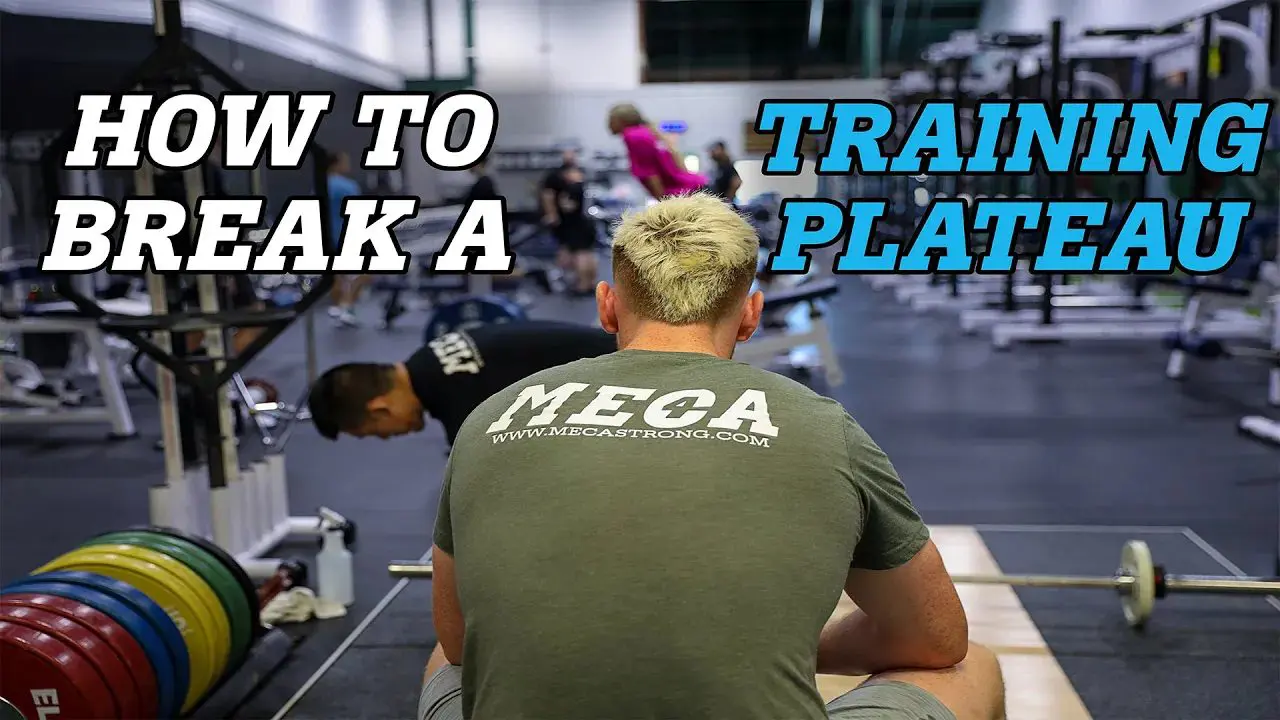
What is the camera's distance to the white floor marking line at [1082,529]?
10.5 feet

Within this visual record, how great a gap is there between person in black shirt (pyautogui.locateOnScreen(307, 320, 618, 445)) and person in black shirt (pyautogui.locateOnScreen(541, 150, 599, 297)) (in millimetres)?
6040

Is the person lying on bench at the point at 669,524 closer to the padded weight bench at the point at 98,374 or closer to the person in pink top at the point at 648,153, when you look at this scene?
the person in pink top at the point at 648,153

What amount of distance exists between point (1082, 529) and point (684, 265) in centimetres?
245

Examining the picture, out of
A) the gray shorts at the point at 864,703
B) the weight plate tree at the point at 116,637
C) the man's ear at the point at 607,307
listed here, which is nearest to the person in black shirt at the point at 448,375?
the weight plate tree at the point at 116,637

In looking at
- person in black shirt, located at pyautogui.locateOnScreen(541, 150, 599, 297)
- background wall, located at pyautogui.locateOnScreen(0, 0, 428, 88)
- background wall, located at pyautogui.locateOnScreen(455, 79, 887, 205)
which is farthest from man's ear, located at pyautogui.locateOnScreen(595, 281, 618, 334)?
background wall, located at pyautogui.locateOnScreen(455, 79, 887, 205)

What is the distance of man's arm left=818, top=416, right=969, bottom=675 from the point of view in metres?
1.15

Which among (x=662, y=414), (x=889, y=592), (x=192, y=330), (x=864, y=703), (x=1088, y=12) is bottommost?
(x=864, y=703)

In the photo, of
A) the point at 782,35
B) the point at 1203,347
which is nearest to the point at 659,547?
the point at 1203,347

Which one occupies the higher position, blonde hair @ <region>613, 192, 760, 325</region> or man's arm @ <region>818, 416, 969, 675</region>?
blonde hair @ <region>613, 192, 760, 325</region>

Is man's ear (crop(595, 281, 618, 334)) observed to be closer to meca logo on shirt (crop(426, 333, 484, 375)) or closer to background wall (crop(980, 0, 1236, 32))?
meca logo on shirt (crop(426, 333, 484, 375))

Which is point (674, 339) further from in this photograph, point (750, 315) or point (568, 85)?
point (568, 85)

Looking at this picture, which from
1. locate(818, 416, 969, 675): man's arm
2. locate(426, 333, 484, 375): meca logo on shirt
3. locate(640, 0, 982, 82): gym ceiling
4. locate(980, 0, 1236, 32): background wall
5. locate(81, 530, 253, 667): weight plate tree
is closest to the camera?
locate(818, 416, 969, 675): man's arm

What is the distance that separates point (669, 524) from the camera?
1.05 m

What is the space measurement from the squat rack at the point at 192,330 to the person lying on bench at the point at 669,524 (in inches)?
65.6
